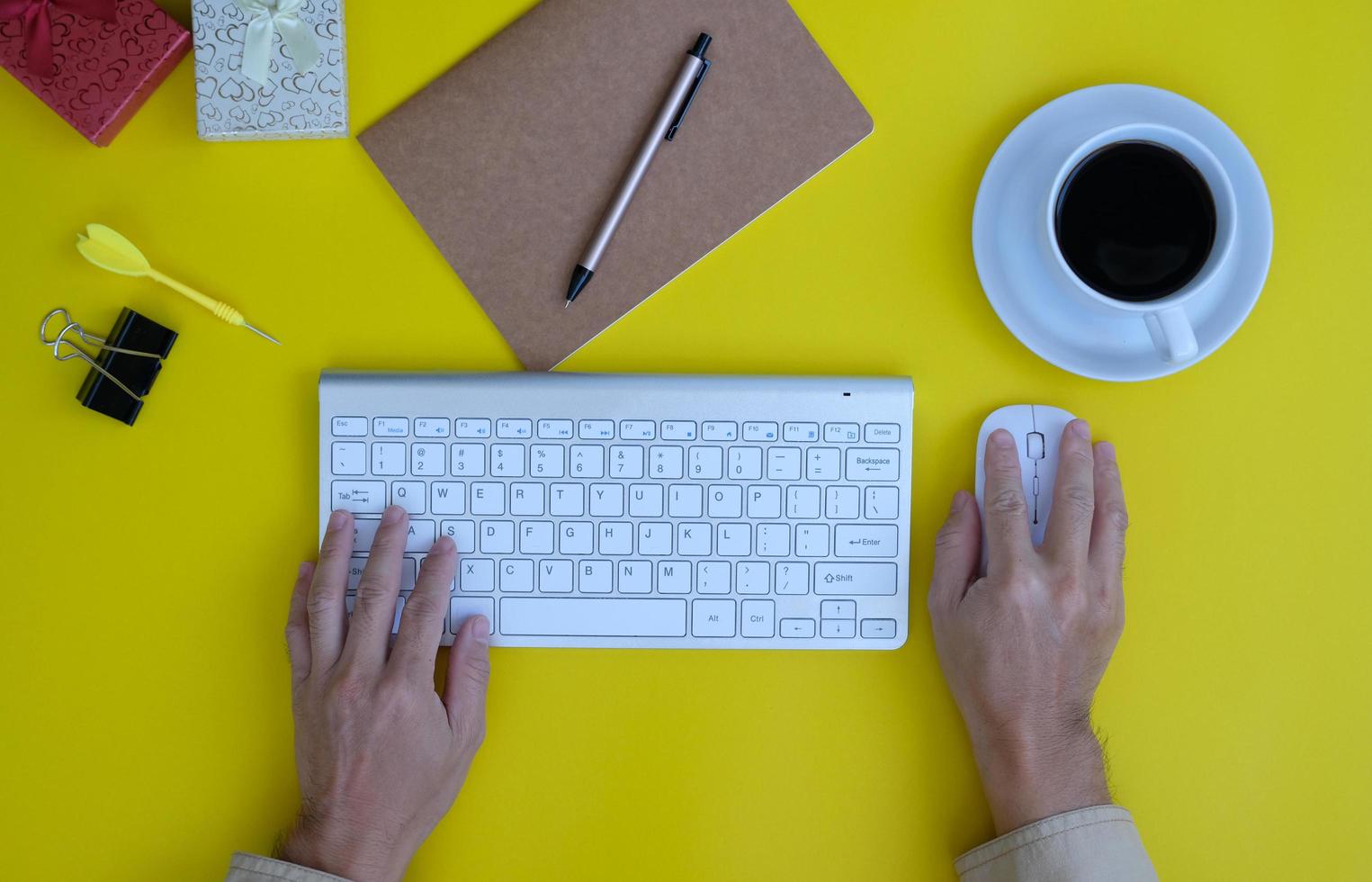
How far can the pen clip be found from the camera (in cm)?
79

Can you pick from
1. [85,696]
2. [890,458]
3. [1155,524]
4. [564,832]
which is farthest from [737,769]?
[85,696]

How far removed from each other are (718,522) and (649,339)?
177 millimetres

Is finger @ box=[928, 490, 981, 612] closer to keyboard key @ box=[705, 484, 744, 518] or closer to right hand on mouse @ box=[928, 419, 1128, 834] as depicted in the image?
right hand on mouse @ box=[928, 419, 1128, 834]

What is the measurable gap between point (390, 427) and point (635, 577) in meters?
0.25

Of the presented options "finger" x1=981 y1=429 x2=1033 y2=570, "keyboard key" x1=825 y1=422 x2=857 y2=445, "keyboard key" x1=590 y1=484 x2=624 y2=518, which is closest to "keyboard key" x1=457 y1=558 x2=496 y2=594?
"keyboard key" x1=590 y1=484 x2=624 y2=518

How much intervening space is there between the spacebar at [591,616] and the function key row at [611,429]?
0.14 metres

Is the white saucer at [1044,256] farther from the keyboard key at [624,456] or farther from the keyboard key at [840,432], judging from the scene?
the keyboard key at [624,456]

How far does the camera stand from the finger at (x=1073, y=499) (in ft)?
2.56

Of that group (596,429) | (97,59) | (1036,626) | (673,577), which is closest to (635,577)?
(673,577)

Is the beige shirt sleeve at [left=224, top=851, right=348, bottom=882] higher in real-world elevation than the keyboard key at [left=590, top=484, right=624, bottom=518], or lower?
lower

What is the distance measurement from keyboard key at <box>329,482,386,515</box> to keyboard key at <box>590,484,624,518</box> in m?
0.18

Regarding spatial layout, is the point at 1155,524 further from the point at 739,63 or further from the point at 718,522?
the point at 739,63

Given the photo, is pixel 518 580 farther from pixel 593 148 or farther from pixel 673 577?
pixel 593 148

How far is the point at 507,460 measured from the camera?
0.78 metres
